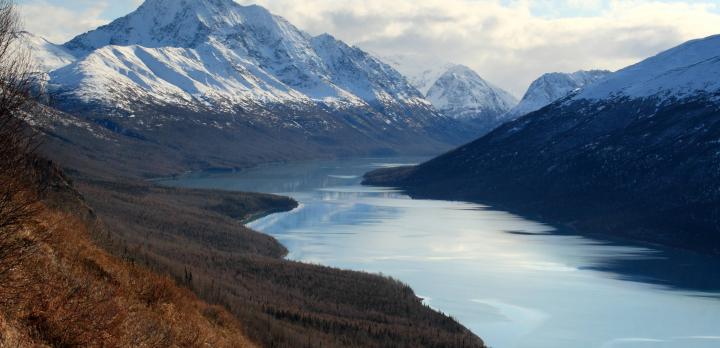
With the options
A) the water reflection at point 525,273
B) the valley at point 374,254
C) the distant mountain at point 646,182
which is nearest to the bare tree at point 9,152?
the valley at point 374,254

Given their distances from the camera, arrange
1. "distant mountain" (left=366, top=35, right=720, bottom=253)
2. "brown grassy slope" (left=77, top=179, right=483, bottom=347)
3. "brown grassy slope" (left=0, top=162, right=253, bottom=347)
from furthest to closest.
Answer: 1. "distant mountain" (left=366, top=35, right=720, bottom=253)
2. "brown grassy slope" (left=77, top=179, right=483, bottom=347)
3. "brown grassy slope" (left=0, top=162, right=253, bottom=347)

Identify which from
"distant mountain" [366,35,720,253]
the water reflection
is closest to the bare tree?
the water reflection

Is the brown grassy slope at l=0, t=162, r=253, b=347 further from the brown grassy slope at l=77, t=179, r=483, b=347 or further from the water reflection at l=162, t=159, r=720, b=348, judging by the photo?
the water reflection at l=162, t=159, r=720, b=348

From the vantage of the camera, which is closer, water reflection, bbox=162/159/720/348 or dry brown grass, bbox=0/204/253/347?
dry brown grass, bbox=0/204/253/347

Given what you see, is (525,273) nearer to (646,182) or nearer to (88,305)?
(646,182)

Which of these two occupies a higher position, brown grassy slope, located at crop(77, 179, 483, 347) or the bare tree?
the bare tree

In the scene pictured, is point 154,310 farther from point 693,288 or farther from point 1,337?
point 693,288
